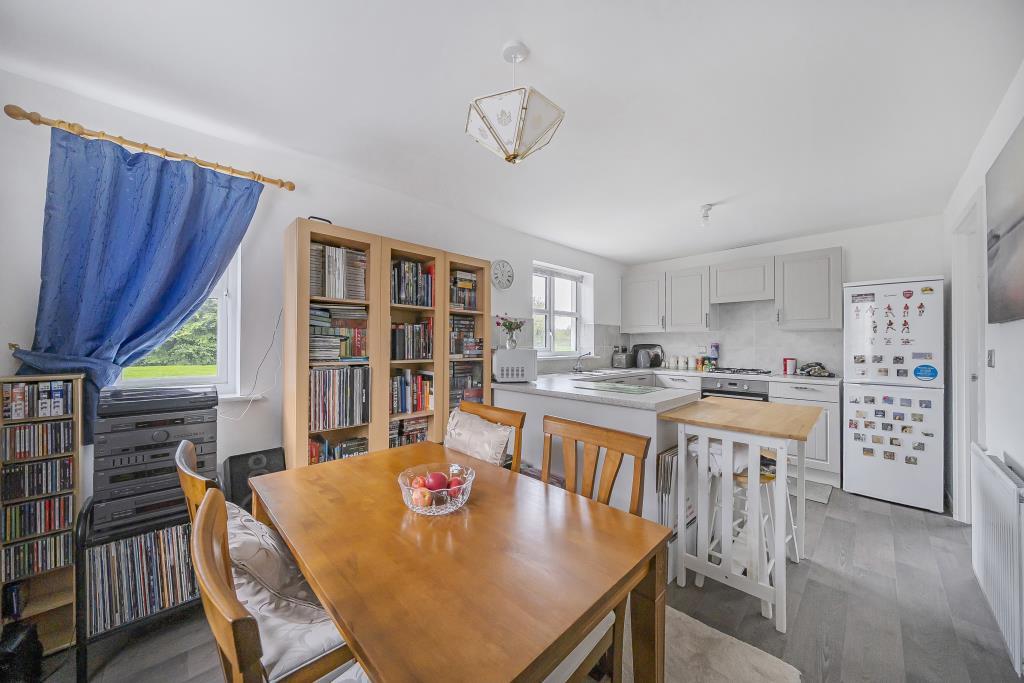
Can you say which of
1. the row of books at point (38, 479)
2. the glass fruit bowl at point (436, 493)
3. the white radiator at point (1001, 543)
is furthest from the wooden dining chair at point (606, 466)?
the row of books at point (38, 479)

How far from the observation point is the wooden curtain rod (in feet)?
5.14

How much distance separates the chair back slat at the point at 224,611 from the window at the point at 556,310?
3.70m

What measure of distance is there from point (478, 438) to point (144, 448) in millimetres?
1427

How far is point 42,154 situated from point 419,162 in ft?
5.51

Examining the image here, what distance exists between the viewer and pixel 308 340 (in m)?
2.09

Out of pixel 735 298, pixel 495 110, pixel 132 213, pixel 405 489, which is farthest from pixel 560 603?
pixel 735 298

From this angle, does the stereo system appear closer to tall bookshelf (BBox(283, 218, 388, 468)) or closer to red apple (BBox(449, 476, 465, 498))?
tall bookshelf (BBox(283, 218, 388, 468))

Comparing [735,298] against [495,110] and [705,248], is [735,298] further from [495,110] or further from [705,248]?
[495,110]

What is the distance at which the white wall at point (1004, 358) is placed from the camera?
151cm

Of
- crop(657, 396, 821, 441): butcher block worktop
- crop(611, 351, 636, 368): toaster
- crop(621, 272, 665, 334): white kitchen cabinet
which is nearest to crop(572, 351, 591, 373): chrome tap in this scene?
crop(611, 351, 636, 368): toaster

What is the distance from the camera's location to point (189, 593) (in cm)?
168

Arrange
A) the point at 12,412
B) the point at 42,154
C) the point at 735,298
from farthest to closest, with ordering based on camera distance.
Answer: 1. the point at 735,298
2. the point at 42,154
3. the point at 12,412

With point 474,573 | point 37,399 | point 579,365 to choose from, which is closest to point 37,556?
point 37,399

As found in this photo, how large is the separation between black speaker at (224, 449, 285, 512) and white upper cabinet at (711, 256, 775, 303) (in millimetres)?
4468
